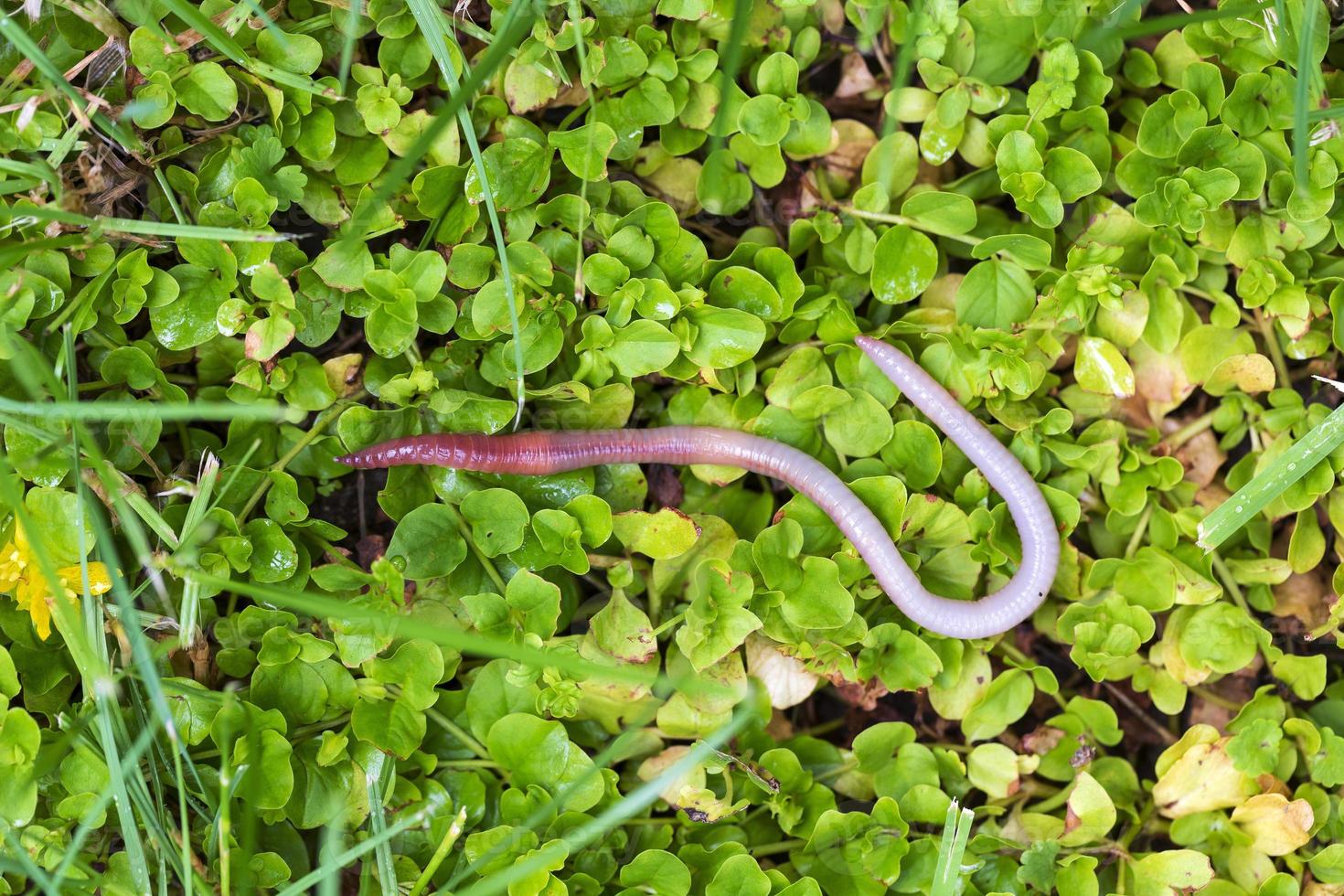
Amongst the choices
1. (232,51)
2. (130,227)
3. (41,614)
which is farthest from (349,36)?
(41,614)

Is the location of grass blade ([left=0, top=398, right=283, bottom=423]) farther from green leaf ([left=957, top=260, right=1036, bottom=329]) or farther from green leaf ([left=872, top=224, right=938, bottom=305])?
green leaf ([left=957, top=260, right=1036, bottom=329])

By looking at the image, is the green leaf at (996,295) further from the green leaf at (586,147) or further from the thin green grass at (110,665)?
the thin green grass at (110,665)

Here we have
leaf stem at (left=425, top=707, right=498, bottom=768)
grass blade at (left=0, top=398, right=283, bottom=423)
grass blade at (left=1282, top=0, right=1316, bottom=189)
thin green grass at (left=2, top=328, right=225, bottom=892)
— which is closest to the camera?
grass blade at (left=0, top=398, right=283, bottom=423)

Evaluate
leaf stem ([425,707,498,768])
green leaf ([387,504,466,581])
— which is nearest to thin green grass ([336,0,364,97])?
green leaf ([387,504,466,581])

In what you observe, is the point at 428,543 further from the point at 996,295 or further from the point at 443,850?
the point at 996,295

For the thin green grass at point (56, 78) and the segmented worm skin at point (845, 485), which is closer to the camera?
the thin green grass at point (56, 78)

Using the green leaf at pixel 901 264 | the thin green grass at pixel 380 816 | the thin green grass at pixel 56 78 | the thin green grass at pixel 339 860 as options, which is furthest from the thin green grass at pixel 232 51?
the thin green grass at pixel 339 860
